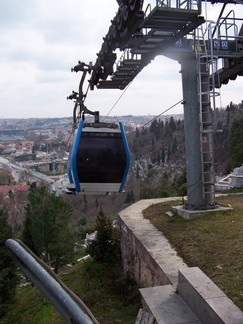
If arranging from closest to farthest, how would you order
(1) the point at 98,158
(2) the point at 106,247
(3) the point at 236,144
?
(1) the point at 98,158
(2) the point at 106,247
(3) the point at 236,144

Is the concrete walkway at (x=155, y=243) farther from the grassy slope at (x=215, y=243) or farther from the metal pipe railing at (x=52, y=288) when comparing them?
the metal pipe railing at (x=52, y=288)

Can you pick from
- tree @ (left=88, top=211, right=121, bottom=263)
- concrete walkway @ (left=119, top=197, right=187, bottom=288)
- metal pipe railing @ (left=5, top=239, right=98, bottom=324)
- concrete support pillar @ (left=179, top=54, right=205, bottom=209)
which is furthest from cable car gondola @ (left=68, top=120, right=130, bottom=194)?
metal pipe railing @ (left=5, top=239, right=98, bottom=324)

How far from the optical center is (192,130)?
372 inches

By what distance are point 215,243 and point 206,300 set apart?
2.86m

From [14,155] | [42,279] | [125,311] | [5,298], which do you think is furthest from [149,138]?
[42,279]

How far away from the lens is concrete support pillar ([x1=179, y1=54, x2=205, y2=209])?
9.35 metres

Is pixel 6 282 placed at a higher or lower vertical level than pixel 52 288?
lower

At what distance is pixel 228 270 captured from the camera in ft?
19.8

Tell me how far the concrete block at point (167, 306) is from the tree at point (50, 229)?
1730 cm

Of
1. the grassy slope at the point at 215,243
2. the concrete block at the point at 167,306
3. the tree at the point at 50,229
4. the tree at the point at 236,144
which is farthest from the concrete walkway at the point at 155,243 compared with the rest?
the tree at the point at 236,144

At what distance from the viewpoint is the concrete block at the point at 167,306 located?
4.73 metres

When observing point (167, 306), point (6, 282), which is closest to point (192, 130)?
point (167, 306)

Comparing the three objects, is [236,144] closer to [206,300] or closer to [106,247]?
[106,247]

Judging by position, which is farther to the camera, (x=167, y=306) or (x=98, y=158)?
(x=98, y=158)
